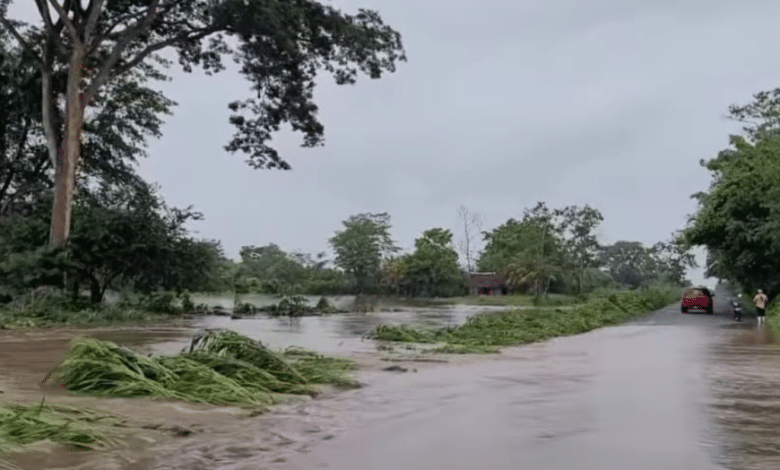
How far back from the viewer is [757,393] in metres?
A: 9.54

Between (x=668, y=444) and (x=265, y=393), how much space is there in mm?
4291

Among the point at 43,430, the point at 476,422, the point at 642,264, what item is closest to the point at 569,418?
the point at 476,422

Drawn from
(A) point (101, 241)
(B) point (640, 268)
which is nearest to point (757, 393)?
(A) point (101, 241)

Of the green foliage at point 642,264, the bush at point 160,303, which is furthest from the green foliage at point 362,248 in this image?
the bush at point 160,303

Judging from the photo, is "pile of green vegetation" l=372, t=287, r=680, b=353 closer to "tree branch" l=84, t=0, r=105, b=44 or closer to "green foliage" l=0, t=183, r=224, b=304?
"green foliage" l=0, t=183, r=224, b=304

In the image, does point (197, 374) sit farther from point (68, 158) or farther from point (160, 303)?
point (160, 303)

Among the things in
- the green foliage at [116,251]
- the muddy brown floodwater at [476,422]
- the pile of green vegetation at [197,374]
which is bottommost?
the muddy brown floodwater at [476,422]

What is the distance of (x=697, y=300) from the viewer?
40219mm

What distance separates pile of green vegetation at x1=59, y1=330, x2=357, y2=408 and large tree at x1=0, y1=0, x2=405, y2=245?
54.0 ft

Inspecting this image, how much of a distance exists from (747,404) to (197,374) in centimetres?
616

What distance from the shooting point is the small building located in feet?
263

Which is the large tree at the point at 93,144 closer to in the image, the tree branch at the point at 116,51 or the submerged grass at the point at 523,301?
the tree branch at the point at 116,51

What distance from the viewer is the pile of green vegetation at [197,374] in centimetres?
817

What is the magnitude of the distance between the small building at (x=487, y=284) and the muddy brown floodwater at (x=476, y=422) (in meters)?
66.9
